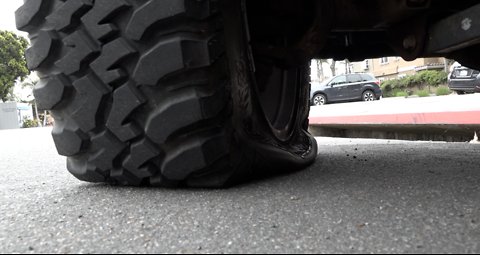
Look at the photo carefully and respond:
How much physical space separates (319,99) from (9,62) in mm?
23098

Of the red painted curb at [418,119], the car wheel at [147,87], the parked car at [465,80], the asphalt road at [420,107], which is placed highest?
the car wheel at [147,87]

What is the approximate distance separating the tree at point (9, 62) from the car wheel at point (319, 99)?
2201 centimetres

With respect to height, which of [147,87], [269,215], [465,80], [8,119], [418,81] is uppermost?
[147,87]

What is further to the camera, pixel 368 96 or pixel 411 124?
pixel 368 96

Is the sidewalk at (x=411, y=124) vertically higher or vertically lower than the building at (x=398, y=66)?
higher

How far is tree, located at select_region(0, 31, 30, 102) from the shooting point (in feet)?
103

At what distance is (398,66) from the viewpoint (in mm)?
40594

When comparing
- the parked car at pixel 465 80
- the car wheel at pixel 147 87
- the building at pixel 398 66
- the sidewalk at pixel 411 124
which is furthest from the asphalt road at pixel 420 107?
the building at pixel 398 66

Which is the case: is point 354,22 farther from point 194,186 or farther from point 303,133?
point 194,186

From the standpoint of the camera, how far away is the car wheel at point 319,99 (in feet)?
65.0

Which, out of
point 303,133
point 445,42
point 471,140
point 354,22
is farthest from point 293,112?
point 471,140

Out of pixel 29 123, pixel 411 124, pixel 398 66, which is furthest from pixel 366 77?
pixel 398 66

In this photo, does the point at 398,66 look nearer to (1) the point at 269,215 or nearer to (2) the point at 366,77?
(2) the point at 366,77

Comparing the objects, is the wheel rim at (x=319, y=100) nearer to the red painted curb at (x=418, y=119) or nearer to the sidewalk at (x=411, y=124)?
the sidewalk at (x=411, y=124)
